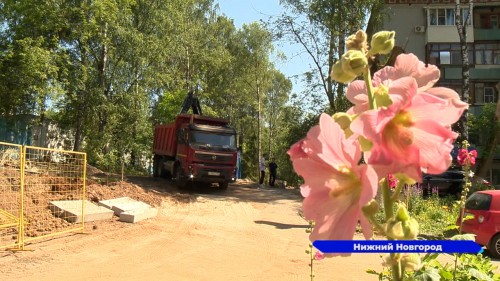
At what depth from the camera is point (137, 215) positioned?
13.3 m

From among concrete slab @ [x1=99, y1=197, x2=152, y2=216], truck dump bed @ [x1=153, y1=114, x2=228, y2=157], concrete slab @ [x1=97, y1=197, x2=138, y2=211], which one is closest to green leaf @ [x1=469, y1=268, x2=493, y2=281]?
concrete slab @ [x1=99, y1=197, x2=152, y2=216]

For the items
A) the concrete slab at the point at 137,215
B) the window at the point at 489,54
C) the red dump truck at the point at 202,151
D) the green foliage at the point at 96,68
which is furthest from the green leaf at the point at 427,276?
the window at the point at 489,54

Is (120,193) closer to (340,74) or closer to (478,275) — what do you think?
(478,275)

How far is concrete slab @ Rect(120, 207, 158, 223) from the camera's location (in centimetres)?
1305

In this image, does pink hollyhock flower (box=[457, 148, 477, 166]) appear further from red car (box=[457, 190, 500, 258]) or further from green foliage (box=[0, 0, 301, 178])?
green foliage (box=[0, 0, 301, 178])

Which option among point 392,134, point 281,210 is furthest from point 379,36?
point 281,210

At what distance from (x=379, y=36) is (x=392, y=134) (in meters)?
0.30

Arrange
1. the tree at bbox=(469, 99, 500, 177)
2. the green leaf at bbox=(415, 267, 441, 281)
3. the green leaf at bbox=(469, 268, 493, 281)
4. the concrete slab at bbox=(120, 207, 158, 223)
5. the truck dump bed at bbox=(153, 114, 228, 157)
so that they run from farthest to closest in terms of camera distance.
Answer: the tree at bbox=(469, 99, 500, 177), the truck dump bed at bbox=(153, 114, 228, 157), the concrete slab at bbox=(120, 207, 158, 223), the green leaf at bbox=(469, 268, 493, 281), the green leaf at bbox=(415, 267, 441, 281)

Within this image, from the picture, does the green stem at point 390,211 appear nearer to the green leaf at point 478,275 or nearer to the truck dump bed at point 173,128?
the green leaf at point 478,275

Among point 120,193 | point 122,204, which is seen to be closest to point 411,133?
point 122,204

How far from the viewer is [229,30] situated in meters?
44.3

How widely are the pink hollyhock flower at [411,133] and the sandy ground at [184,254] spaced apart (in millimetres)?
7188

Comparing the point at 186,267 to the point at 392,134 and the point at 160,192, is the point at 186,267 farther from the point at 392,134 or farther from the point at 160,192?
the point at 160,192

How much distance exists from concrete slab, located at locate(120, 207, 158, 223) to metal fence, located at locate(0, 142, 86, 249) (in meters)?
1.22
